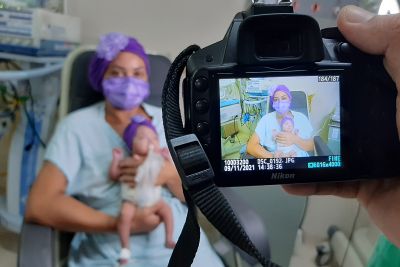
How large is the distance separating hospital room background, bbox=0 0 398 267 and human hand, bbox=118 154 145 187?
41cm

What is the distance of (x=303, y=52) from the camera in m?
0.51

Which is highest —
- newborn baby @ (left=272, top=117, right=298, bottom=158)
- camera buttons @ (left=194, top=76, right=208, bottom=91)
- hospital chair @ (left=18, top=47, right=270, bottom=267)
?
camera buttons @ (left=194, top=76, right=208, bottom=91)

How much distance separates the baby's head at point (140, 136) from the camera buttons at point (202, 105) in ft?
2.54

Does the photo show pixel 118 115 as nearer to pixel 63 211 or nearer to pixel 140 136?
pixel 140 136

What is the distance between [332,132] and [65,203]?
2.91 feet

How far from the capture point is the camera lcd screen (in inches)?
20.1

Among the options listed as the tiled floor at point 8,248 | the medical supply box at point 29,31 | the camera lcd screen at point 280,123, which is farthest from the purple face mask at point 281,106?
the tiled floor at point 8,248

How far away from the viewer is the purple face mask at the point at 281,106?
1.69ft

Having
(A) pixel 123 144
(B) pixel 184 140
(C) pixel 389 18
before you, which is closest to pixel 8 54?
(A) pixel 123 144

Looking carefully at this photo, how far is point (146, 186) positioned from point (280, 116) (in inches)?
31.3

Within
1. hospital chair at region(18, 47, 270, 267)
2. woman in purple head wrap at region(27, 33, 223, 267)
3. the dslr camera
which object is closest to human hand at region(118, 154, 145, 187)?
woman in purple head wrap at region(27, 33, 223, 267)

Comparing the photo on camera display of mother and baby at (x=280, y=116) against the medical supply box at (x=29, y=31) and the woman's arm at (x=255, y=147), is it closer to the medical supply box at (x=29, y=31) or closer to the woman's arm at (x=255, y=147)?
the woman's arm at (x=255, y=147)

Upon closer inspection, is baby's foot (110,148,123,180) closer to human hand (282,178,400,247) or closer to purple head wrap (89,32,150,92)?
purple head wrap (89,32,150,92)

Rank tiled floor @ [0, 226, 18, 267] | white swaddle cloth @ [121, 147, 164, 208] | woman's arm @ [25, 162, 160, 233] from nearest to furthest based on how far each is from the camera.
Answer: woman's arm @ [25, 162, 160, 233] → white swaddle cloth @ [121, 147, 164, 208] → tiled floor @ [0, 226, 18, 267]
